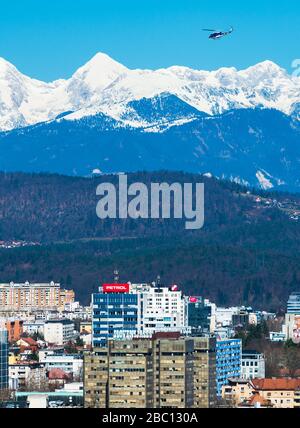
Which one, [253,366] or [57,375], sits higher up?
[253,366]

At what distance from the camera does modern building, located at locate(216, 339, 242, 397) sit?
4826 centimetres

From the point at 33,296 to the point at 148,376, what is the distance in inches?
2766

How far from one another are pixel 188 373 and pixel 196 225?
3900 inches

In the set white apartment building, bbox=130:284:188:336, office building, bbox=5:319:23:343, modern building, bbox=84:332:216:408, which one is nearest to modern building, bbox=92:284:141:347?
white apartment building, bbox=130:284:188:336

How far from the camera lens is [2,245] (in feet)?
438

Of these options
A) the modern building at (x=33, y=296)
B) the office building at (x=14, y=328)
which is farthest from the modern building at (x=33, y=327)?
the modern building at (x=33, y=296)

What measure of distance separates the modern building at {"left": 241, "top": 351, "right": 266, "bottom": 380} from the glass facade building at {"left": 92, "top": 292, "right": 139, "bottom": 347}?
10.9m

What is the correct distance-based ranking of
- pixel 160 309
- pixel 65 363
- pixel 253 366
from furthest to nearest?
1. pixel 160 309
2. pixel 65 363
3. pixel 253 366

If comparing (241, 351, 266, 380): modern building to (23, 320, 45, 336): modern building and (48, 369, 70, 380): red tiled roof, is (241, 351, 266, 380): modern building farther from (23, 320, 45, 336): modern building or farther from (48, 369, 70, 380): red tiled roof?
(23, 320, 45, 336): modern building

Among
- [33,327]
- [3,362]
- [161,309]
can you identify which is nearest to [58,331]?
[33,327]

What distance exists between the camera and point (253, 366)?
188 feet

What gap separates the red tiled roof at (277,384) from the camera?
43781 millimetres

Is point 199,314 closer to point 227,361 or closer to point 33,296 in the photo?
point 227,361
